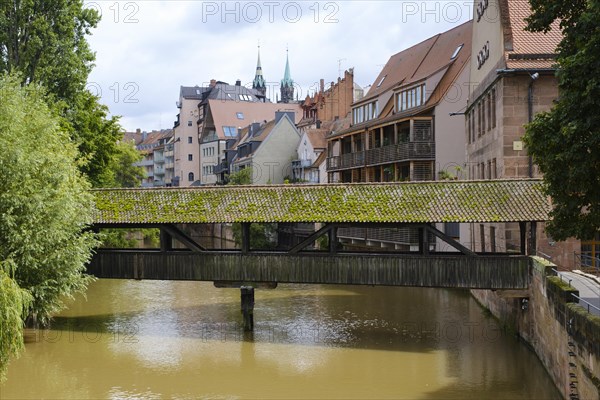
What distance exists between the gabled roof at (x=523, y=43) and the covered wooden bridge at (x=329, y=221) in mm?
3911

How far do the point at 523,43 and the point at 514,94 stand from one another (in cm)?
153

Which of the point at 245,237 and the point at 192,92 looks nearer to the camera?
the point at 245,237

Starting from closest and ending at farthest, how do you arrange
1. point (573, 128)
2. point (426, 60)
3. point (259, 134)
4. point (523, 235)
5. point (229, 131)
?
point (573, 128) < point (523, 235) < point (426, 60) < point (259, 134) < point (229, 131)

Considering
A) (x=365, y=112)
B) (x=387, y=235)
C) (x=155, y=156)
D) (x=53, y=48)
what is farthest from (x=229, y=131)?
(x=53, y=48)

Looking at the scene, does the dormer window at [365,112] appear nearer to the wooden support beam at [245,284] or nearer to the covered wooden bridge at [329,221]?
the covered wooden bridge at [329,221]

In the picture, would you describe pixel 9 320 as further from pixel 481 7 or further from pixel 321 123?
pixel 321 123

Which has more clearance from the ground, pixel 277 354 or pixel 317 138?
pixel 317 138

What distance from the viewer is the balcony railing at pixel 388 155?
32.6 meters

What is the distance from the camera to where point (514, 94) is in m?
20.8

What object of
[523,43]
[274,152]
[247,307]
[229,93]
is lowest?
[247,307]

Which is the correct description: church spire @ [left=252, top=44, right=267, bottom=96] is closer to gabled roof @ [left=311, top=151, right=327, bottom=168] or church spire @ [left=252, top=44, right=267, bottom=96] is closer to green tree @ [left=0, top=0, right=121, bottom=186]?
gabled roof @ [left=311, top=151, right=327, bottom=168]

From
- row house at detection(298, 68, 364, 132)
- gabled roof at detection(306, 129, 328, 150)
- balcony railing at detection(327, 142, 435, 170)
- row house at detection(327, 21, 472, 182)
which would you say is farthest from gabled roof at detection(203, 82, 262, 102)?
balcony railing at detection(327, 142, 435, 170)

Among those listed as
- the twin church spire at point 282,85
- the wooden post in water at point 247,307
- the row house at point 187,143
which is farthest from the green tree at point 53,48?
the twin church spire at point 282,85

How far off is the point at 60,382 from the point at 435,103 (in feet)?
68.8
